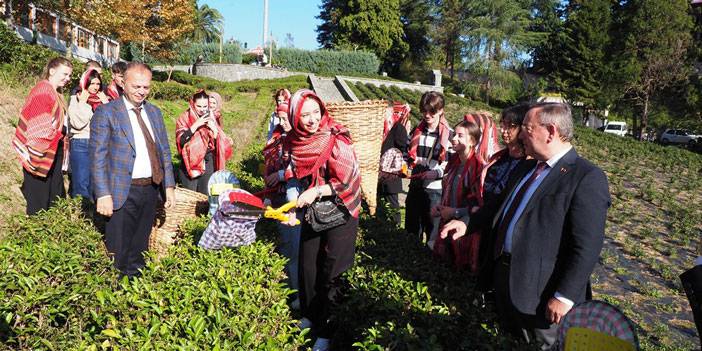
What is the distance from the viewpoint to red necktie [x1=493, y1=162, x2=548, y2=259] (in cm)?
274

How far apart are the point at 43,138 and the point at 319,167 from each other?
284 cm

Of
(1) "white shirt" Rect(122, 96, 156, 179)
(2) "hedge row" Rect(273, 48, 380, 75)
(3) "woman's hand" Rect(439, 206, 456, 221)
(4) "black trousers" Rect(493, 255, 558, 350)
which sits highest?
(2) "hedge row" Rect(273, 48, 380, 75)

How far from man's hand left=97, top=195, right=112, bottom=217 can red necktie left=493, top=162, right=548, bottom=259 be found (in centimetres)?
272

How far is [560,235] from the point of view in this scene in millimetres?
2586

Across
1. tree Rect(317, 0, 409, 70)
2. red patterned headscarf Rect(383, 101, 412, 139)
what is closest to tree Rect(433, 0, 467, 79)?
tree Rect(317, 0, 409, 70)

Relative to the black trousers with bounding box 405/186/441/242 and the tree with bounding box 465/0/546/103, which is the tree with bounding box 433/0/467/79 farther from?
the black trousers with bounding box 405/186/441/242

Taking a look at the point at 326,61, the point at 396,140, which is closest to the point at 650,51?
the point at 326,61

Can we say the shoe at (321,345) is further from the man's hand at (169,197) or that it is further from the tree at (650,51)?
the tree at (650,51)

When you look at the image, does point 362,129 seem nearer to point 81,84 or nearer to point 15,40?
point 81,84

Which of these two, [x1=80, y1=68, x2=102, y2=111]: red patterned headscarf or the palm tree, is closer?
[x1=80, y1=68, x2=102, y2=111]: red patterned headscarf

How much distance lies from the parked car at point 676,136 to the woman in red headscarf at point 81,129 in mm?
40551

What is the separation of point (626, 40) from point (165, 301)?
43215 millimetres

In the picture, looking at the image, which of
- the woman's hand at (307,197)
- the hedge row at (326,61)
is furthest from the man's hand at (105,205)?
the hedge row at (326,61)

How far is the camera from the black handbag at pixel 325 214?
3.29m
